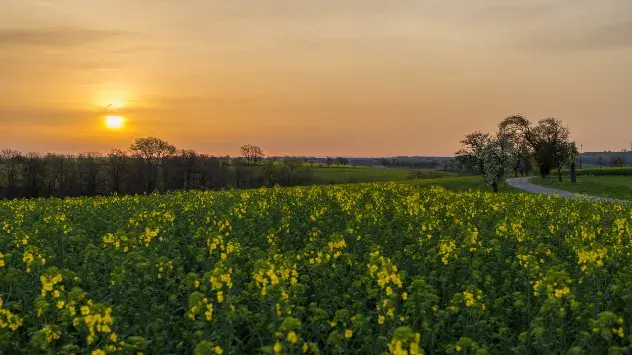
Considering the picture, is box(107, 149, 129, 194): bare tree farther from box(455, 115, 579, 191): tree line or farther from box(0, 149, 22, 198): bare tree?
box(455, 115, 579, 191): tree line

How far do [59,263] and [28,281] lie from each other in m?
2.52

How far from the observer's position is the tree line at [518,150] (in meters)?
69.0

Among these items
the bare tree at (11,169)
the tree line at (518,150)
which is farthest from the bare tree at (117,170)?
the tree line at (518,150)

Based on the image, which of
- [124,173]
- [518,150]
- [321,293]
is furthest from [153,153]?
[321,293]

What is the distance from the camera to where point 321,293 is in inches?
408

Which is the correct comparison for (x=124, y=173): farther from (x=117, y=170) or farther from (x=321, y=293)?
(x=321, y=293)

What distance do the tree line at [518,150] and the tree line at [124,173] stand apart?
4051 centimetres

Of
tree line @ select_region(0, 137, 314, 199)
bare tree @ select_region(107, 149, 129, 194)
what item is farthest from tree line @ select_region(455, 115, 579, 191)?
bare tree @ select_region(107, 149, 129, 194)

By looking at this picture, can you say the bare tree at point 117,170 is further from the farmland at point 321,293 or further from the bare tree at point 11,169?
the farmland at point 321,293

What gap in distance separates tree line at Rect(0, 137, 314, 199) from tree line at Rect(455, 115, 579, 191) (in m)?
40.5

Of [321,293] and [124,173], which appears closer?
[321,293]

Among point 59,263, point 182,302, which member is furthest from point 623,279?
point 59,263

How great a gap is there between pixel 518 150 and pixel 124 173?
230ft

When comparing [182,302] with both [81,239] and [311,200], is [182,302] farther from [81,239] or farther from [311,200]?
[311,200]
